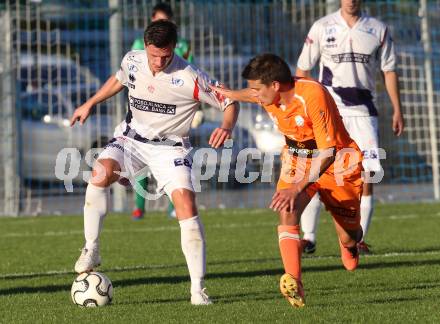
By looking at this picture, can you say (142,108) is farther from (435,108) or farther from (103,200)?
(435,108)

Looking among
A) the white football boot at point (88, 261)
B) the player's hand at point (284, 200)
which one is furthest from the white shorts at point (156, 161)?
the player's hand at point (284, 200)

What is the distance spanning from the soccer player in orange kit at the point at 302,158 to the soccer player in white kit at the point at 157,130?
25 cm

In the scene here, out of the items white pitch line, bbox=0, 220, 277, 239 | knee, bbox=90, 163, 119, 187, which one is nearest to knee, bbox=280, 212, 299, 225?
knee, bbox=90, 163, 119, 187

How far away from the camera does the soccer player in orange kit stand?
6.77 meters

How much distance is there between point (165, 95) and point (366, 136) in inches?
120

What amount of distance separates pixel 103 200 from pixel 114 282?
2.98 ft

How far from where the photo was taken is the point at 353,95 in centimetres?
1023

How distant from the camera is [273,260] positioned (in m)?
9.51

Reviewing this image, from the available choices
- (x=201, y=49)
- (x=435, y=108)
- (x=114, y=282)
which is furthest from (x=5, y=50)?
(x=114, y=282)

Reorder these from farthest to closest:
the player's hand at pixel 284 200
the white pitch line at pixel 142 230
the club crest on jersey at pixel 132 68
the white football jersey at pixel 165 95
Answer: the white pitch line at pixel 142 230 < the club crest on jersey at pixel 132 68 < the white football jersey at pixel 165 95 < the player's hand at pixel 284 200

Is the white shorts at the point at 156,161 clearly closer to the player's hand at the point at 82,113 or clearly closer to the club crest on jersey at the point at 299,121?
the player's hand at the point at 82,113

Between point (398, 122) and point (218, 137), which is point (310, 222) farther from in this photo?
point (218, 137)

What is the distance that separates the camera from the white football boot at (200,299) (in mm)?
6868

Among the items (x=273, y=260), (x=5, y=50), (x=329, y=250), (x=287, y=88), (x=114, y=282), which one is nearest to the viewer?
(x=287, y=88)
